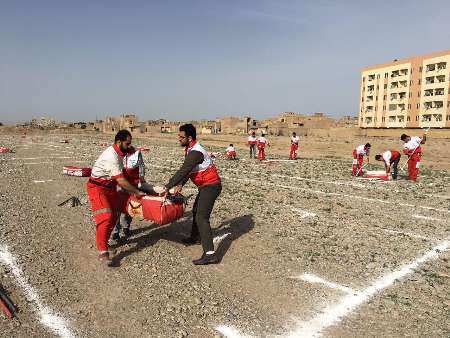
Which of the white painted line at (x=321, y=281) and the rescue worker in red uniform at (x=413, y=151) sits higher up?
the rescue worker in red uniform at (x=413, y=151)

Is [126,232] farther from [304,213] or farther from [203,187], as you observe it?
[304,213]

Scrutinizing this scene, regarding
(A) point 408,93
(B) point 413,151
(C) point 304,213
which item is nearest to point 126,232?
(C) point 304,213

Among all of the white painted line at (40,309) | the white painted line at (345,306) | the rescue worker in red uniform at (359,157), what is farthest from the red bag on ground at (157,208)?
the rescue worker in red uniform at (359,157)

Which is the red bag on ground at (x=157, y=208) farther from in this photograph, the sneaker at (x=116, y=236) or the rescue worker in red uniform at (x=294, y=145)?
the rescue worker in red uniform at (x=294, y=145)

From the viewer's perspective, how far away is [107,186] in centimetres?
591

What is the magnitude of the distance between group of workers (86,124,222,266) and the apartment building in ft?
226

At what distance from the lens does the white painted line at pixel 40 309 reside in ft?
13.4

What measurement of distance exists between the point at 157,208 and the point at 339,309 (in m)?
3.10

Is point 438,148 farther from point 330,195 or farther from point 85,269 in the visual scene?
point 85,269

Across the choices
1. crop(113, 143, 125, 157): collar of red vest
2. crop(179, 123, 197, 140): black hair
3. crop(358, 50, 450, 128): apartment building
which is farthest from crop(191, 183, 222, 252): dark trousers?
crop(358, 50, 450, 128): apartment building

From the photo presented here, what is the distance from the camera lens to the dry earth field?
14.2 feet

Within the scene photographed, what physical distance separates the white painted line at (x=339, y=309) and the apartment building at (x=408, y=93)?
221 feet

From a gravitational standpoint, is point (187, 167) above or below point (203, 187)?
above

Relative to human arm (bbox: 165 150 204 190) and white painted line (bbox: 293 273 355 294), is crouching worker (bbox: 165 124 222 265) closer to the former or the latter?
human arm (bbox: 165 150 204 190)
